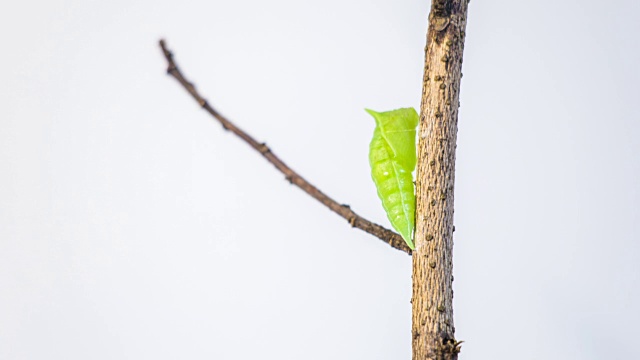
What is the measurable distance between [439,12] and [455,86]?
0.17 ft

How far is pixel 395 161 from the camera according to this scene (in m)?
0.53

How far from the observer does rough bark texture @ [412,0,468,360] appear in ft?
1.60

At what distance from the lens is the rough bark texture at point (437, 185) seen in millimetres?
Answer: 487

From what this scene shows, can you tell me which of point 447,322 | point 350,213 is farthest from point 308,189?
point 447,322

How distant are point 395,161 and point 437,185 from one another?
0.05m

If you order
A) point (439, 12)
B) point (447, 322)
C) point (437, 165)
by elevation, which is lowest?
point (447, 322)

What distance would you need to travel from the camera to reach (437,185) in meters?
0.49

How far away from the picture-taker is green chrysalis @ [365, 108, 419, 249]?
0.51 meters

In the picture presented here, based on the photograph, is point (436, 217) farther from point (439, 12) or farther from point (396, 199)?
point (439, 12)

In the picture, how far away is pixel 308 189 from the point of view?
0.53 meters

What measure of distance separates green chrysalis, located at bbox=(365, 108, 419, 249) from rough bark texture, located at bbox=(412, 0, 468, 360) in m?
0.01

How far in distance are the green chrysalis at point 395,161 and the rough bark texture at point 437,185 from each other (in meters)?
0.01

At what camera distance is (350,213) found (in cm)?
52

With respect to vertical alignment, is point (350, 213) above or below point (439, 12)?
below
